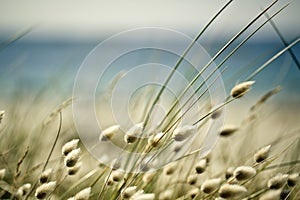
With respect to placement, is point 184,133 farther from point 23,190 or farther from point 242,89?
point 23,190

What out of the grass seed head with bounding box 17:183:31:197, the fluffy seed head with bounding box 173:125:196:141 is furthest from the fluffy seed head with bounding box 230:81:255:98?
the grass seed head with bounding box 17:183:31:197

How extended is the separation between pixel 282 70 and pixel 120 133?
1.73 feet

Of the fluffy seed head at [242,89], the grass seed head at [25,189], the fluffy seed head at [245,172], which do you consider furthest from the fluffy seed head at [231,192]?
the grass seed head at [25,189]

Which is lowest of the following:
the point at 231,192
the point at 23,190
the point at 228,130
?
the point at 23,190

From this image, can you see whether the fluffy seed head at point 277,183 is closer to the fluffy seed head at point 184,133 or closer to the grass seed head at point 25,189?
the fluffy seed head at point 184,133

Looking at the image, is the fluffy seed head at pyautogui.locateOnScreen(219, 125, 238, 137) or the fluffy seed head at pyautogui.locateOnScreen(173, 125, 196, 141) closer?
the fluffy seed head at pyautogui.locateOnScreen(173, 125, 196, 141)

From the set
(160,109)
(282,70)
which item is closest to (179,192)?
(160,109)

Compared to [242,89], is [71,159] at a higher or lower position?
lower

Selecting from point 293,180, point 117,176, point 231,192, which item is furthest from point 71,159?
point 293,180

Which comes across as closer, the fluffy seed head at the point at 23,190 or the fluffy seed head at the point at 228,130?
the fluffy seed head at the point at 23,190

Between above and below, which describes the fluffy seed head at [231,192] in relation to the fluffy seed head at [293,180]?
below

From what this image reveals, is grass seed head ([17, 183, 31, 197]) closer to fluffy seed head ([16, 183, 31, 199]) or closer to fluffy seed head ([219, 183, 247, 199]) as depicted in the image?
fluffy seed head ([16, 183, 31, 199])

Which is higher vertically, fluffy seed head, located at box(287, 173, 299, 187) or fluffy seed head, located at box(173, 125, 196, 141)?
fluffy seed head, located at box(287, 173, 299, 187)

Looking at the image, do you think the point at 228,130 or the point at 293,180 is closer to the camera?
the point at 293,180
